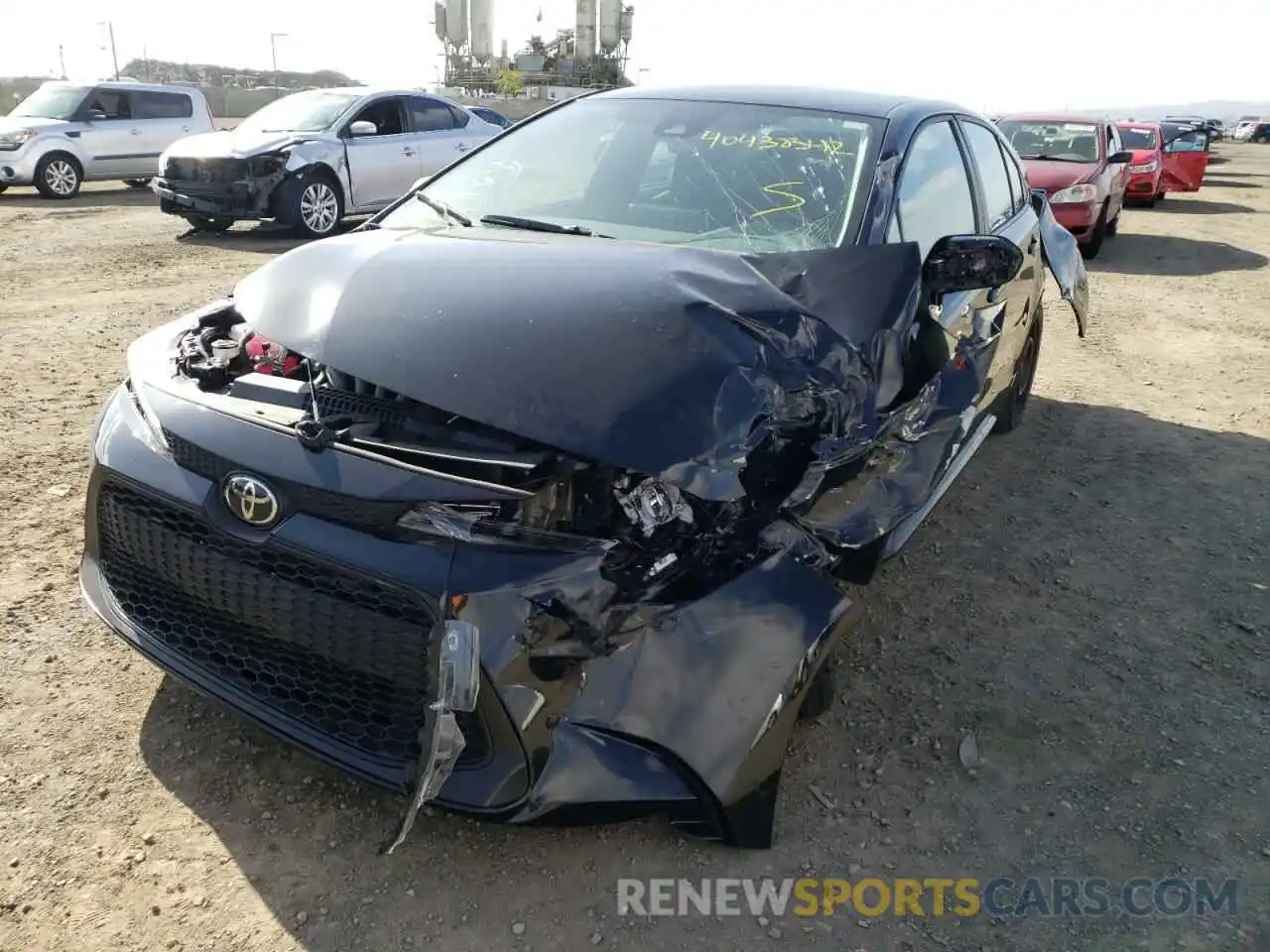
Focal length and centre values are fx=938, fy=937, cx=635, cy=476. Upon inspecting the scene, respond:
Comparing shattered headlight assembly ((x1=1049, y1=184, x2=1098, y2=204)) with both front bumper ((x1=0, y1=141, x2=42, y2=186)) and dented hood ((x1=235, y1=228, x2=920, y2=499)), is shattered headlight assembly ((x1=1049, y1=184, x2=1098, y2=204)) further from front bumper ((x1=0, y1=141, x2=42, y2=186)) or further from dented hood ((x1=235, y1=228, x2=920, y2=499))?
front bumper ((x1=0, y1=141, x2=42, y2=186))

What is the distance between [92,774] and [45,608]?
0.92m

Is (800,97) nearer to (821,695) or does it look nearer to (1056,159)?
(821,695)

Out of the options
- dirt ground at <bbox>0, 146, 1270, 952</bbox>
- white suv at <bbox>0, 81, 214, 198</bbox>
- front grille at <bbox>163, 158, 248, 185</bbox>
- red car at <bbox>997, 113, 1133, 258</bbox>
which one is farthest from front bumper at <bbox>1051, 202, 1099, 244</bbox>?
white suv at <bbox>0, 81, 214, 198</bbox>

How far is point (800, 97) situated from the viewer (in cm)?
347

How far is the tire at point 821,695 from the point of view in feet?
7.97

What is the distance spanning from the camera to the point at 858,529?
2.51 m

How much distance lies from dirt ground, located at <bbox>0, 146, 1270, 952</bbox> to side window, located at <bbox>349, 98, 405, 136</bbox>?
22.9ft

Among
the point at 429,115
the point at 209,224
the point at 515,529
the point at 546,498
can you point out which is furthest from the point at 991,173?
the point at 209,224

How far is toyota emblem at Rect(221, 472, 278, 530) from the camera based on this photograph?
2.00 m

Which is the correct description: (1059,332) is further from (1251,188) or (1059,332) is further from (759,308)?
(1251,188)

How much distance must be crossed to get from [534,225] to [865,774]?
1.97 metres

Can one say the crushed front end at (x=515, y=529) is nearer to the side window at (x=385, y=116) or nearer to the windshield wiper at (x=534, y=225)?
the windshield wiper at (x=534, y=225)

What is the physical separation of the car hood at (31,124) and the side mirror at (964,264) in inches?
556

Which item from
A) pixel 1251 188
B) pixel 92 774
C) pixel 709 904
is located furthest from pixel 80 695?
pixel 1251 188
